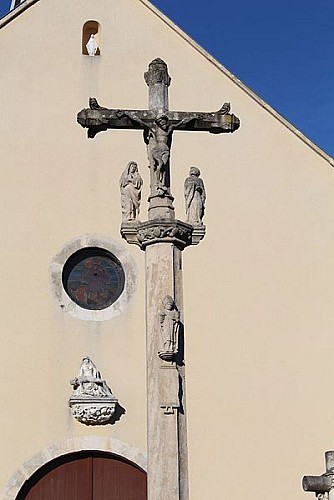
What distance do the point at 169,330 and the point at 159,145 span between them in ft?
4.52

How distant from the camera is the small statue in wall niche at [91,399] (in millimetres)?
10258

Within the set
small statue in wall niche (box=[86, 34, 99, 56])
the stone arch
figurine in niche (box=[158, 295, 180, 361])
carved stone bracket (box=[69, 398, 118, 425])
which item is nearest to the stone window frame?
carved stone bracket (box=[69, 398, 118, 425])

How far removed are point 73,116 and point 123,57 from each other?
107 centimetres

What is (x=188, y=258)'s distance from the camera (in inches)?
439

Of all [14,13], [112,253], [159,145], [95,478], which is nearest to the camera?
[159,145]

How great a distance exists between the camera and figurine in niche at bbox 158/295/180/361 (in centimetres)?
604

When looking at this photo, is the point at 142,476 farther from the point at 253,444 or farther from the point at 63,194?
the point at 63,194

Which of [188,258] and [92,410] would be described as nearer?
[92,410]

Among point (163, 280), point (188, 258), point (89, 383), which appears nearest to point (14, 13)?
point (188, 258)

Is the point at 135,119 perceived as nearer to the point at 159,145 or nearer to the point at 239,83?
the point at 159,145

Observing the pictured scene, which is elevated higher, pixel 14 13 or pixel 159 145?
pixel 14 13

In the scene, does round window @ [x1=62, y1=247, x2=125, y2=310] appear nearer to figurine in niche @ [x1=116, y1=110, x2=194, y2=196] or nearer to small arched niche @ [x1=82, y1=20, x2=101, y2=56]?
small arched niche @ [x1=82, y1=20, x2=101, y2=56]

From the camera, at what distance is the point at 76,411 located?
1027 centimetres

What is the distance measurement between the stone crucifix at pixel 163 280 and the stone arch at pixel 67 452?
4.43 meters
